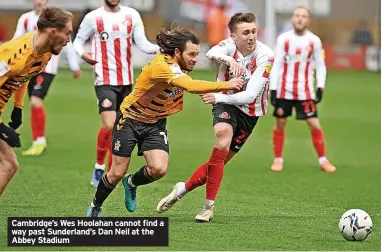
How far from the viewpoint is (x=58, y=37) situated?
7891 mm

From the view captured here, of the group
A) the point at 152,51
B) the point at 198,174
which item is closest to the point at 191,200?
the point at 198,174

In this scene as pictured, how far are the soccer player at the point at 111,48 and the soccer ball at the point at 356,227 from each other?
12.8 feet

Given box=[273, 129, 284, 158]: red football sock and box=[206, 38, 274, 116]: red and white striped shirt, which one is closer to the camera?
box=[206, 38, 274, 116]: red and white striped shirt

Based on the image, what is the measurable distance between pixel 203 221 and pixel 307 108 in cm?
471

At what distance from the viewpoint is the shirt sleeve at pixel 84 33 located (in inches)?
449

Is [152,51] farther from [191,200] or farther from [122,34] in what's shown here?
[191,200]

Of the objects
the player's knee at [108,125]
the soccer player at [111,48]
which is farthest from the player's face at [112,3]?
the player's knee at [108,125]

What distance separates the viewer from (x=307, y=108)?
43.1ft

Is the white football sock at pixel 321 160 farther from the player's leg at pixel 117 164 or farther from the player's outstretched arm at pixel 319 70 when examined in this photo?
the player's leg at pixel 117 164

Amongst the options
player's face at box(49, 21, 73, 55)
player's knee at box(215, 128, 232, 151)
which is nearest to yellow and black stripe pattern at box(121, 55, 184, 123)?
player's knee at box(215, 128, 232, 151)

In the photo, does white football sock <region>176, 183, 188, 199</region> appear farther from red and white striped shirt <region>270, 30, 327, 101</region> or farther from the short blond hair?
red and white striped shirt <region>270, 30, 327, 101</region>

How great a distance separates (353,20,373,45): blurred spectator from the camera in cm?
3153

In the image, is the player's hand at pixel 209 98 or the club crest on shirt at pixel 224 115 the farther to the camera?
the club crest on shirt at pixel 224 115

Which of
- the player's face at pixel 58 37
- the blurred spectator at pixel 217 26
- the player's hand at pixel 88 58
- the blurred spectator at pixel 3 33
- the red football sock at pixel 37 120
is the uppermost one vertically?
the player's face at pixel 58 37
